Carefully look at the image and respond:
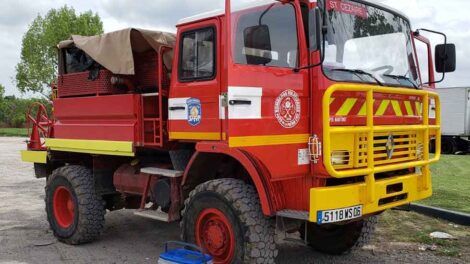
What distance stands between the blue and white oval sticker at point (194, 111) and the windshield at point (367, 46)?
132 centimetres

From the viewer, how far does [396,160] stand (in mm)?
4988

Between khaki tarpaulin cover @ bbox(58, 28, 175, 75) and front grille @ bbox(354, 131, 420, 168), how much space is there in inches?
95.2

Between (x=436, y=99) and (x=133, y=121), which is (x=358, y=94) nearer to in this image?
(x=436, y=99)

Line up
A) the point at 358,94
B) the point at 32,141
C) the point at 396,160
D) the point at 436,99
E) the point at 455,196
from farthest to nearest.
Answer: the point at 455,196
the point at 32,141
the point at 436,99
the point at 396,160
the point at 358,94

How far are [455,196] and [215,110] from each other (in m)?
6.34

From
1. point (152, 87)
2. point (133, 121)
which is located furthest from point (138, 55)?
point (133, 121)

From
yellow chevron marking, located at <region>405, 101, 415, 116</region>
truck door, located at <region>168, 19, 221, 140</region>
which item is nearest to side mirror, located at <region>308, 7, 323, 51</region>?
truck door, located at <region>168, 19, 221, 140</region>

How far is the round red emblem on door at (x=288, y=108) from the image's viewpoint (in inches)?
181

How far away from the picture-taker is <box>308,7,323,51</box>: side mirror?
4398 millimetres

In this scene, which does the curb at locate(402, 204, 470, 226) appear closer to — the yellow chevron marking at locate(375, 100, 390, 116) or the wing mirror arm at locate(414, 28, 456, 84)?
the wing mirror arm at locate(414, 28, 456, 84)

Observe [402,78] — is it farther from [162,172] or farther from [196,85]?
[162,172]

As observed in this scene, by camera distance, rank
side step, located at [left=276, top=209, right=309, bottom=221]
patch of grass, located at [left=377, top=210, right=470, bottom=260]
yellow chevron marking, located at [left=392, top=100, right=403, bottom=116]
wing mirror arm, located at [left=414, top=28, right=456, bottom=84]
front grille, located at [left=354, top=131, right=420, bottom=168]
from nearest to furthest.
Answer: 1. side step, located at [left=276, top=209, right=309, bottom=221]
2. front grille, located at [left=354, top=131, right=420, bottom=168]
3. yellow chevron marking, located at [left=392, top=100, right=403, bottom=116]
4. wing mirror arm, located at [left=414, top=28, right=456, bottom=84]
5. patch of grass, located at [left=377, top=210, right=470, bottom=260]

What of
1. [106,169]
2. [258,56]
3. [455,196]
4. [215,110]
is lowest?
[455,196]

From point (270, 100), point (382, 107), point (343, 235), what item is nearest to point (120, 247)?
point (343, 235)
